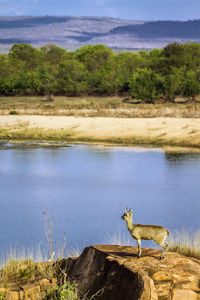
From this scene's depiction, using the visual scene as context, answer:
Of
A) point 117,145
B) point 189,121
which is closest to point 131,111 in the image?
point 189,121

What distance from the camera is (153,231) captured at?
22.1 ft

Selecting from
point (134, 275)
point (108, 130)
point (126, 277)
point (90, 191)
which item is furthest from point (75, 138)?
point (134, 275)

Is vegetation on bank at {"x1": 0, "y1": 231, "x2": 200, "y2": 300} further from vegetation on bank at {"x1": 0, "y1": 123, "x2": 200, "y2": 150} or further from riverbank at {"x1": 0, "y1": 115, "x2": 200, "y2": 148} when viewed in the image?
riverbank at {"x1": 0, "y1": 115, "x2": 200, "y2": 148}

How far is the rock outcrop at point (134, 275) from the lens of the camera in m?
6.07

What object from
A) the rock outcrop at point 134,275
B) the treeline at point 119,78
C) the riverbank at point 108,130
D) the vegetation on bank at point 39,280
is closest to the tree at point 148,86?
the treeline at point 119,78

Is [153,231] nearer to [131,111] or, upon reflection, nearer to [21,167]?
[21,167]

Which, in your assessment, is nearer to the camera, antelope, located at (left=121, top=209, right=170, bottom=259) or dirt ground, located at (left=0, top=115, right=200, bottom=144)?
antelope, located at (left=121, top=209, right=170, bottom=259)

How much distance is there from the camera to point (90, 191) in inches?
819

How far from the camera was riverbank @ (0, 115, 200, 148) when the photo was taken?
3366cm

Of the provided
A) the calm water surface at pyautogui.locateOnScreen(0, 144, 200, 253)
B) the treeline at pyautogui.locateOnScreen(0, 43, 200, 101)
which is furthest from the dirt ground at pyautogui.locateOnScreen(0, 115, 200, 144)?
the treeline at pyautogui.locateOnScreen(0, 43, 200, 101)

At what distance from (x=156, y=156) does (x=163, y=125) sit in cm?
722

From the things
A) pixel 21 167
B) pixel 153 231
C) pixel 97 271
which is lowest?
pixel 21 167

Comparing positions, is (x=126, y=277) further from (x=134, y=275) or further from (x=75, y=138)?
(x=75, y=138)

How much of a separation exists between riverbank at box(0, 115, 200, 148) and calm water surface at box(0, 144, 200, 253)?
8.29 ft
